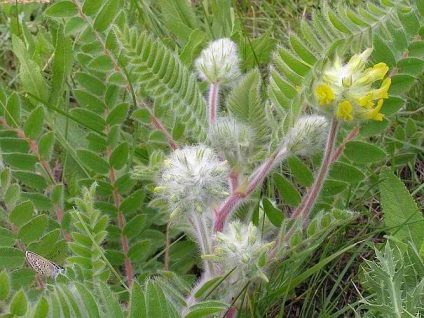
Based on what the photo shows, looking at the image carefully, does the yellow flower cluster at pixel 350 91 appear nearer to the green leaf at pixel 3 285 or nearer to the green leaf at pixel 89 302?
the green leaf at pixel 89 302

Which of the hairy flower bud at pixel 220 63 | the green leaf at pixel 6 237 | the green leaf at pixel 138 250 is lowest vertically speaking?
the green leaf at pixel 138 250

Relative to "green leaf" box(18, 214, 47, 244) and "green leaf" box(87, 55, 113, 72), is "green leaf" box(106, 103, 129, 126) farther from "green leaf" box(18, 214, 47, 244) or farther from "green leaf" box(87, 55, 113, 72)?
"green leaf" box(18, 214, 47, 244)

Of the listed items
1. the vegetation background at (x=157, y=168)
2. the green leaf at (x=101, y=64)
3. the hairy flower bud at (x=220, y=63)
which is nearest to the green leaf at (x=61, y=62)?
the vegetation background at (x=157, y=168)

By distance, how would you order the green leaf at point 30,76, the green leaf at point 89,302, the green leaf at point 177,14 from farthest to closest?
the green leaf at point 177,14 < the green leaf at point 30,76 < the green leaf at point 89,302

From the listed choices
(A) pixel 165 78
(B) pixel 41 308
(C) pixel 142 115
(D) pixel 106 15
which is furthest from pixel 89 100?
(B) pixel 41 308

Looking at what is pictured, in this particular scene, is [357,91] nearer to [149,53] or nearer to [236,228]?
[236,228]

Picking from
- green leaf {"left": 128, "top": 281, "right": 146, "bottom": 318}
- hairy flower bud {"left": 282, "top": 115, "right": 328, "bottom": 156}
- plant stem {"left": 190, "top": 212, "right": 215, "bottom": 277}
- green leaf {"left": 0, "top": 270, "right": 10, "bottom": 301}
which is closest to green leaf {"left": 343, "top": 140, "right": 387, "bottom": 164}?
hairy flower bud {"left": 282, "top": 115, "right": 328, "bottom": 156}
